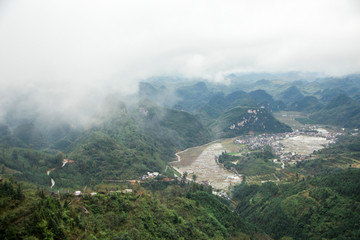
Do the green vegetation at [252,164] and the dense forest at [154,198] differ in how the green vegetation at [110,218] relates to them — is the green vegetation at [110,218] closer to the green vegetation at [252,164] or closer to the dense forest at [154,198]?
the dense forest at [154,198]

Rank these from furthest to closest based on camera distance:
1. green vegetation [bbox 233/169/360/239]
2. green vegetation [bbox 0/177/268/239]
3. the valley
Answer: the valley → green vegetation [bbox 233/169/360/239] → green vegetation [bbox 0/177/268/239]

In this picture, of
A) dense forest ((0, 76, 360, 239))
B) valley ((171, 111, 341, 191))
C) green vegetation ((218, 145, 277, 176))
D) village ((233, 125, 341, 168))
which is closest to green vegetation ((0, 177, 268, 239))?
dense forest ((0, 76, 360, 239))

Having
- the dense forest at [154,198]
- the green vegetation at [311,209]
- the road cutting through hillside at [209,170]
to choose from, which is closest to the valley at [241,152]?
the road cutting through hillside at [209,170]

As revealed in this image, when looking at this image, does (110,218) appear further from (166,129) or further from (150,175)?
(166,129)

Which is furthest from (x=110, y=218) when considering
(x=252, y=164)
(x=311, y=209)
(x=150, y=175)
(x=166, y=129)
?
(x=166, y=129)

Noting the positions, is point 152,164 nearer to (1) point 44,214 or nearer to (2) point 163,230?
(2) point 163,230

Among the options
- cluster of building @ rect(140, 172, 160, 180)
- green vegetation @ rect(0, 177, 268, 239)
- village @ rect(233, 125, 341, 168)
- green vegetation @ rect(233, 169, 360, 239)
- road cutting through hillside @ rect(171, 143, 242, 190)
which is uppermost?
green vegetation @ rect(0, 177, 268, 239)

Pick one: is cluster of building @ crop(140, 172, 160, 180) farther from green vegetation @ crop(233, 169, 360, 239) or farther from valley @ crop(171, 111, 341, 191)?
green vegetation @ crop(233, 169, 360, 239)
